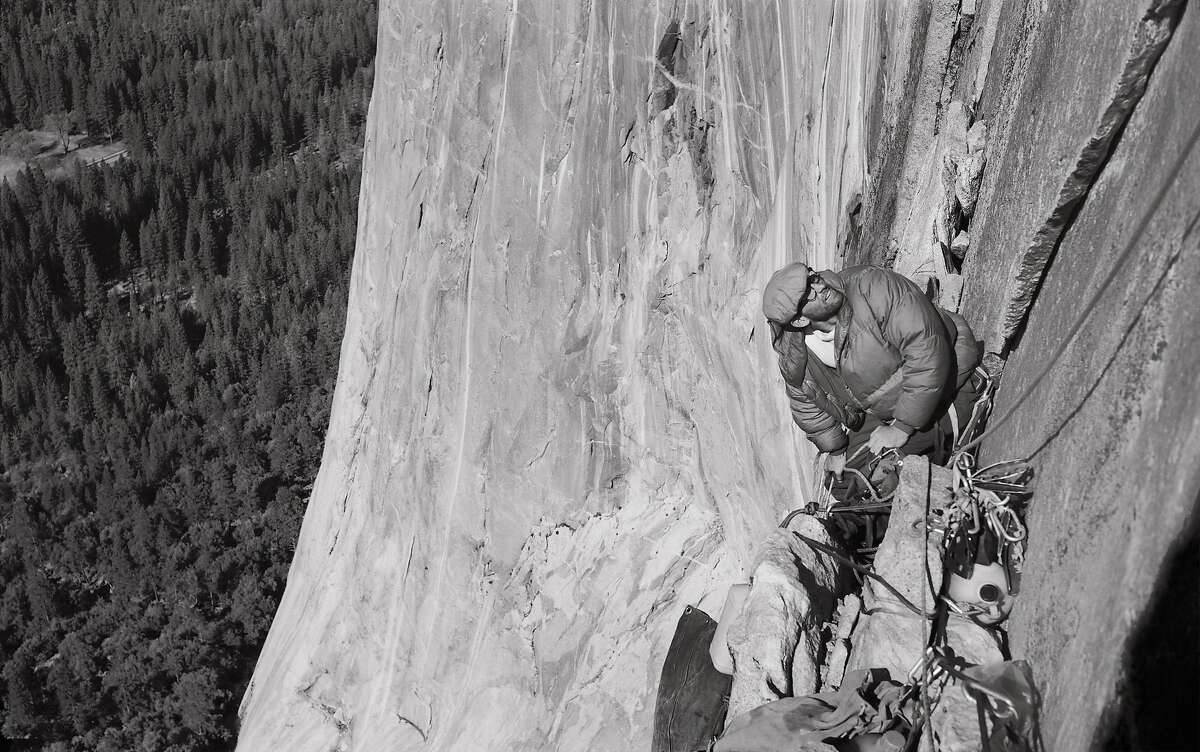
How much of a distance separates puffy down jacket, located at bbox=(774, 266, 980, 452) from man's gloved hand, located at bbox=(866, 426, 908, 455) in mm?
46

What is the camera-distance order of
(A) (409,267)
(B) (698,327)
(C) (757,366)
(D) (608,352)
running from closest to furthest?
(C) (757,366), (B) (698,327), (D) (608,352), (A) (409,267)

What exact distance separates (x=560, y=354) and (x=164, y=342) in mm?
39473

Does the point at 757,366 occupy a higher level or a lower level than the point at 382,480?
higher

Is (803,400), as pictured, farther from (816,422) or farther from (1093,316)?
(1093,316)

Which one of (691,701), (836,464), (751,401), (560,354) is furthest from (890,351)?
(560,354)

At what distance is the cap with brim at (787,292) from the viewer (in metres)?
4.14

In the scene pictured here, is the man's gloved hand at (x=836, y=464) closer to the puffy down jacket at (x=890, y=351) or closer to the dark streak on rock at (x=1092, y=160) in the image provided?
the puffy down jacket at (x=890, y=351)

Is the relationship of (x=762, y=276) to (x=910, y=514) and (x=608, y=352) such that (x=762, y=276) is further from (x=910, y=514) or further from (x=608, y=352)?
(x=910, y=514)

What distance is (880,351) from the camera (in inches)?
166

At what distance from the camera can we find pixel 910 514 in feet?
12.5

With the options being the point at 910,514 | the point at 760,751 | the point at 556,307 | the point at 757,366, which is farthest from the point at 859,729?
the point at 556,307

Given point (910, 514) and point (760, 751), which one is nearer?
point (760, 751)

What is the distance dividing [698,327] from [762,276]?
118 cm

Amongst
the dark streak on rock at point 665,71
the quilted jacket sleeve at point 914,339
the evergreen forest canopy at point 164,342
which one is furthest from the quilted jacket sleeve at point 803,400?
the evergreen forest canopy at point 164,342
